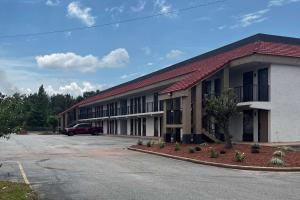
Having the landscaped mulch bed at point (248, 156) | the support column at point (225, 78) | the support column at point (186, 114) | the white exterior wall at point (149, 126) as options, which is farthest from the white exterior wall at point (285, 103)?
the white exterior wall at point (149, 126)

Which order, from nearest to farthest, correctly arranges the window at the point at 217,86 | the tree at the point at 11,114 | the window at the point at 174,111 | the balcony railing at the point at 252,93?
the tree at the point at 11,114, the balcony railing at the point at 252,93, the window at the point at 174,111, the window at the point at 217,86

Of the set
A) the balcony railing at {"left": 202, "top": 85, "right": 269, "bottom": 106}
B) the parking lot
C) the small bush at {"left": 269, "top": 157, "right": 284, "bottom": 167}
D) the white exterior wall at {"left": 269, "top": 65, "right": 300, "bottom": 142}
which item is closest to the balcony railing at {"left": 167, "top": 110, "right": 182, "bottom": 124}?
the balcony railing at {"left": 202, "top": 85, "right": 269, "bottom": 106}

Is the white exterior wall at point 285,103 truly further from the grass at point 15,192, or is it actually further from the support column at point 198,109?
the grass at point 15,192

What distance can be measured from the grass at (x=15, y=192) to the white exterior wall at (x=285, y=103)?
767 inches

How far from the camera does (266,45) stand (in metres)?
30.1

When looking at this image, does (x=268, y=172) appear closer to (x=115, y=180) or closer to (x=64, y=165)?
(x=115, y=180)

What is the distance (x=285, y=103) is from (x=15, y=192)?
21.3m

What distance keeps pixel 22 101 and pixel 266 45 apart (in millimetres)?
21206

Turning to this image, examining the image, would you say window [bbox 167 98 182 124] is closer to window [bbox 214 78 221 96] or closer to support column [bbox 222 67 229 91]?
window [bbox 214 78 221 96]

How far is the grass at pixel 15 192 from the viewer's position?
10.2 m

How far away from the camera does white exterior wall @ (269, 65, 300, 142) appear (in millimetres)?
28453

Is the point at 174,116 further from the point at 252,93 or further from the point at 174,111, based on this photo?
the point at 252,93

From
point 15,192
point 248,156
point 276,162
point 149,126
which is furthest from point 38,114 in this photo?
point 15,192

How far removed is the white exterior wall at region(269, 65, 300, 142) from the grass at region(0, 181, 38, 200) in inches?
767
